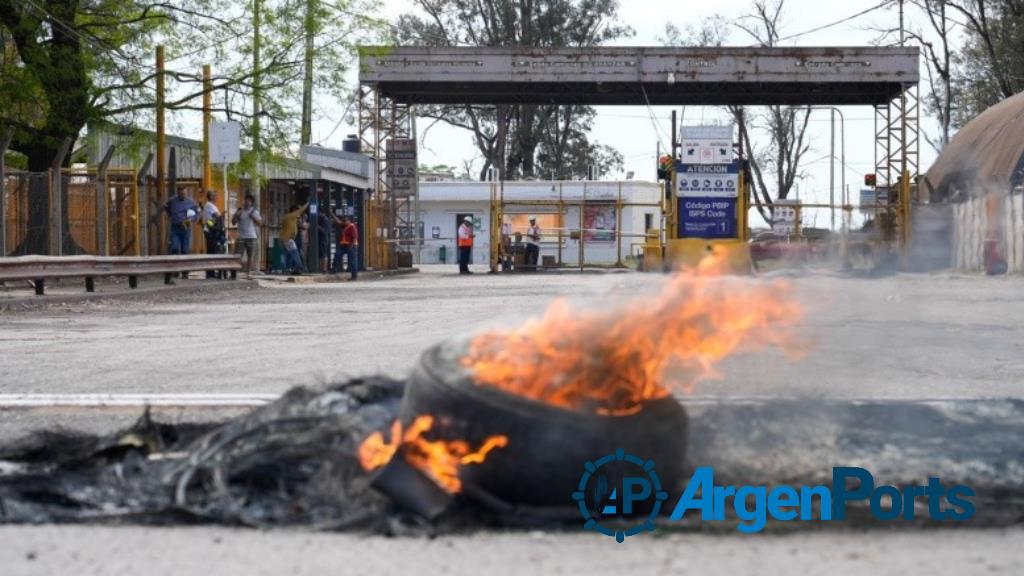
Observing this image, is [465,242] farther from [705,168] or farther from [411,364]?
[411,364]

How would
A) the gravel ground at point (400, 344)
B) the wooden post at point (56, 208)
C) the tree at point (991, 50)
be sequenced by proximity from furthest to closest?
the tree at point (991, 50) < the wooden post at point (56, 208) < the gravel ground at point (400, 344)

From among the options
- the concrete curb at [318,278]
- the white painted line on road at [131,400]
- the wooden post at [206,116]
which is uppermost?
the wooden post at [206,116]

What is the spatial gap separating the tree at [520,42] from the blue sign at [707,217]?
89.4 feet

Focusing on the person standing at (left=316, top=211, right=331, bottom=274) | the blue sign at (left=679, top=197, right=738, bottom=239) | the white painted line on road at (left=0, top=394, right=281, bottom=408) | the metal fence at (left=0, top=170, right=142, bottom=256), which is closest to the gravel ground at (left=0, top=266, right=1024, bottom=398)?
the white painted line on road at (left=0, top=394, right=281, bottom=408)

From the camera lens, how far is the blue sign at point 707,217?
3194 centimetres

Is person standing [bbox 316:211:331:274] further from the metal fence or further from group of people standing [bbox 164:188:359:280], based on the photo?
the metal fence

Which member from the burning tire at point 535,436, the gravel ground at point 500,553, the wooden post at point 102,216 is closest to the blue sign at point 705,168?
the wooden post at point 102,216

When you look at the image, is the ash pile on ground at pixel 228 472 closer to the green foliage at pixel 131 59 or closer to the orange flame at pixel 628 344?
the orange flame at pixel 628 344

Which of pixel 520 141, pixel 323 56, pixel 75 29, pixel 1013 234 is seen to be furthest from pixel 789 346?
pixel 520 141

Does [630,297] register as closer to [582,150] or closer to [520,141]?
[520,141]

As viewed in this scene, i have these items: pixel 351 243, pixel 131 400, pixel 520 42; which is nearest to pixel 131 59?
pixel 351 243

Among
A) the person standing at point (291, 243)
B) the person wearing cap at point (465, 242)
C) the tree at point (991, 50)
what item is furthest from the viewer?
the tree at point (991, 50)

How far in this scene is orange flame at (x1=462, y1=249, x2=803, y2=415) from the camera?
4980mm

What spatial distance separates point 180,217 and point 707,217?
39.0ft
